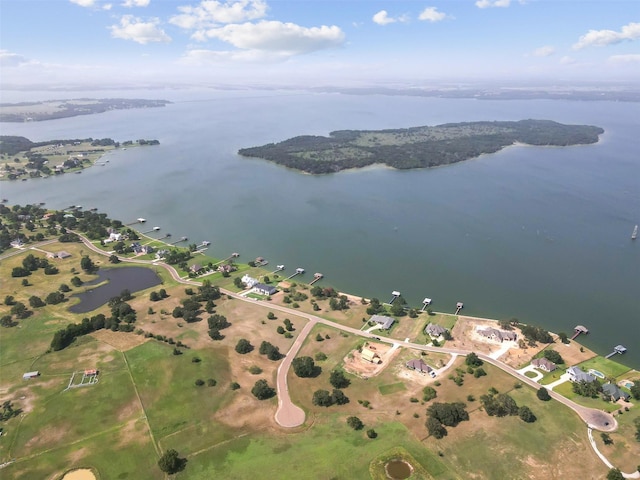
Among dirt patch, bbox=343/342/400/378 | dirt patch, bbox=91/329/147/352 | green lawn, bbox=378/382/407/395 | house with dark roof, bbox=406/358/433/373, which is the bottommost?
green lawn, bbox=378/382/407/395

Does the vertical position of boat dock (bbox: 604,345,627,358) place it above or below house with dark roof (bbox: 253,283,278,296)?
below

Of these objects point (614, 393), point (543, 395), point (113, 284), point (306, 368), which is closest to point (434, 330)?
point (543, 395)

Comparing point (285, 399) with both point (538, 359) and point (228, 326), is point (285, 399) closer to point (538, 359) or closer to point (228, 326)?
point (228, 326)

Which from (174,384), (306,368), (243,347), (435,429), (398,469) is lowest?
(398,469)

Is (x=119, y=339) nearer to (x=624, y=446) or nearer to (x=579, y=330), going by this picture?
(x=624, y=446)

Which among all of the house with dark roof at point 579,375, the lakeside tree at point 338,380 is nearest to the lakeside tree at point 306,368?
the lakeside tree at point 338,380

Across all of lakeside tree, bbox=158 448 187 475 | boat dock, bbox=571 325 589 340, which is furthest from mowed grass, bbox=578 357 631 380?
lakeside tree, bbox=158 448 187 475

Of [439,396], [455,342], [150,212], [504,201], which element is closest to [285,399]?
[439,396]

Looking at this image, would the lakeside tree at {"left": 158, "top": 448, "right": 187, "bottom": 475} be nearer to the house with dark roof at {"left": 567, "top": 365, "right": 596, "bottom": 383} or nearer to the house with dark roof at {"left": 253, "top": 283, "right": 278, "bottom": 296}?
the house with dark roof at {"left": 253, "top": 283, "right": 278, "bottom": 296}
